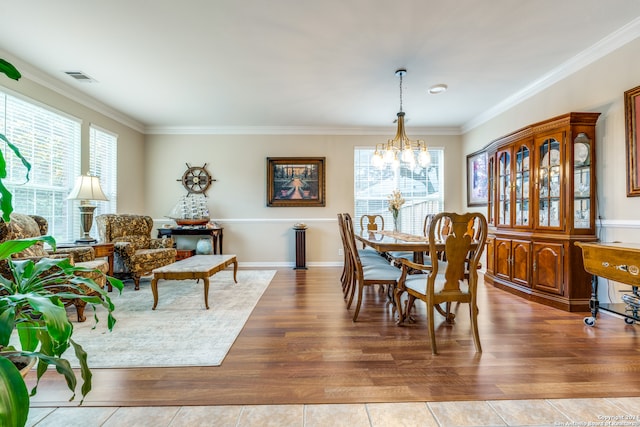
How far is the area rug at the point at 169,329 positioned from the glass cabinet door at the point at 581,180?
11.3ft

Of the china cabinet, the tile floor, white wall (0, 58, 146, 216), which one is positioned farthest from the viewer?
white wall (0, 58, 146, 216)

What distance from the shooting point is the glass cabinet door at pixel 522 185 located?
138 inches

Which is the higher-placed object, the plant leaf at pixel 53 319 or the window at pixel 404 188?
the window at pixel 404 188

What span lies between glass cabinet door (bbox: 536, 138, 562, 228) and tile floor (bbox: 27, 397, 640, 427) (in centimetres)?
201

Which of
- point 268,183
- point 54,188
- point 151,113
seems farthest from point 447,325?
point 151,113

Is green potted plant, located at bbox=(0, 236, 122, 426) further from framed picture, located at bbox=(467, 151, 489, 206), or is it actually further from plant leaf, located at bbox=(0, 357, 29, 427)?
framed picture, located at bbox=(467, 151, 489, 206)

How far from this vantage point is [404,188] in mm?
5781

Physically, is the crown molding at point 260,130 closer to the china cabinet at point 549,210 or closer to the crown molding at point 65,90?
the crown molding at point 65,90

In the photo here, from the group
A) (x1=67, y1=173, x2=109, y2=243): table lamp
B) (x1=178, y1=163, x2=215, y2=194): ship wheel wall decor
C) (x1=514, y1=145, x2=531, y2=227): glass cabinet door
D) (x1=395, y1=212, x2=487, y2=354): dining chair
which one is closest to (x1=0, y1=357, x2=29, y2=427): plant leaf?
(x1=395, y1=212, x2=487, y2=354): dining chair

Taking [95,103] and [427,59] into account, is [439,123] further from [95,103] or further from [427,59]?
[95,103]

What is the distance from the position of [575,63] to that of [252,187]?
481cm

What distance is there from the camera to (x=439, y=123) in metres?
5.45

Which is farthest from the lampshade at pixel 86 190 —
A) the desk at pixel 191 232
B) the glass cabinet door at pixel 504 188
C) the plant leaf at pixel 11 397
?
the glass cabinet door at pixel 504 188

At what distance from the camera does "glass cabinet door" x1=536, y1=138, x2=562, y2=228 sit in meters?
3.15
